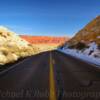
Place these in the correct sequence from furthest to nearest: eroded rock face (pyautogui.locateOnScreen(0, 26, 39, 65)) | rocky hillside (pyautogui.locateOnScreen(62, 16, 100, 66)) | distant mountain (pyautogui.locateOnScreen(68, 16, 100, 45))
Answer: distant mountain (pyautogui.locateOnScreen(68, 16, 100, 45)) → eroded rock face (pyautogui.locateOnScreen(0, 26, 39, 65)) → rocky hillside (pyautogui.locateOnScreen(62, 16, 100, 66))

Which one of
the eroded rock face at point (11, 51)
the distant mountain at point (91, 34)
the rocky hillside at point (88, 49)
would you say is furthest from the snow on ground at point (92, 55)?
the distant mountain at point (91, 34)

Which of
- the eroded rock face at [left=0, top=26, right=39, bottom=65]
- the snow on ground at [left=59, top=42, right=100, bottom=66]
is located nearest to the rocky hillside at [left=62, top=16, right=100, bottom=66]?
the snow on ground at [left=59, top=42, right=100, bottom=66]

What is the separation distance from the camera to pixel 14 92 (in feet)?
25.6

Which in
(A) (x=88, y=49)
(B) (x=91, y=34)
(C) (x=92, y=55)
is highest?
(B) (x=91, y=34)

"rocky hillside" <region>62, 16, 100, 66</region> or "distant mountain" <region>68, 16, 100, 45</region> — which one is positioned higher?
"distant mountain" <region>68, 16, 100, 45</region>

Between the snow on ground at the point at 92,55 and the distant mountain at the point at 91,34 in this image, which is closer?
the snow on ground at the point at 92,55

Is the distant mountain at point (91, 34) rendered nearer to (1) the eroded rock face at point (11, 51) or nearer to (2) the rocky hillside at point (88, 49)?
(2) the rocky hillside at point (88, 49)

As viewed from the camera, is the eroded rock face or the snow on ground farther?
the eroded rock face

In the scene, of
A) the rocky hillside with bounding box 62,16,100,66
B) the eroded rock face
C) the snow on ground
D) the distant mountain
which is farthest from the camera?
the distant mountain

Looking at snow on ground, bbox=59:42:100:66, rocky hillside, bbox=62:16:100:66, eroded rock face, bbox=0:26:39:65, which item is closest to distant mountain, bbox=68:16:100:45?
rocky hillside, bbox=62:16:100:66

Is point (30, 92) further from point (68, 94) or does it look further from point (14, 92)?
point (68, 94)

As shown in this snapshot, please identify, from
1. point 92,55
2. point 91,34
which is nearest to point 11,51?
point 92,55

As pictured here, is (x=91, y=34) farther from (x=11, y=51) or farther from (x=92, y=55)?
(x=92, y=55)

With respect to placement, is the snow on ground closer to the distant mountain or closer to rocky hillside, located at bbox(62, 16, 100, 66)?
rocky hillside, located at bbox(62, 16, 100, 66)
